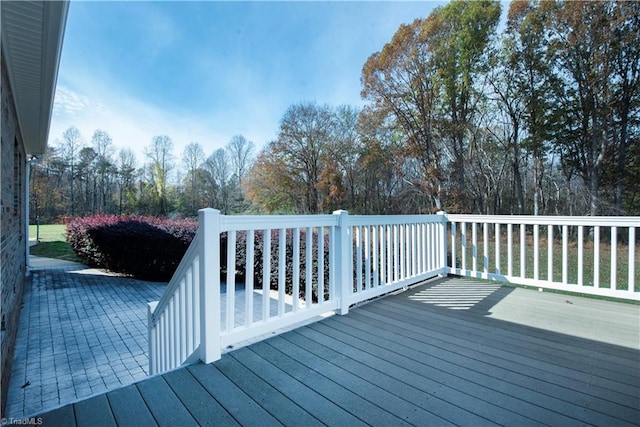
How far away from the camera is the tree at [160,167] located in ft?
69.8

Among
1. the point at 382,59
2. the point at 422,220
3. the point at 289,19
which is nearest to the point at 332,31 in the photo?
the point at 289,19

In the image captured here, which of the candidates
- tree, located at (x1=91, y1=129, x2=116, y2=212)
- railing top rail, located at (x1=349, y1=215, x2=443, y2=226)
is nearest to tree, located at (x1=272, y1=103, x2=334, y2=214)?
tree, located at (x1=91, y1=129, x2=116, y2=212)

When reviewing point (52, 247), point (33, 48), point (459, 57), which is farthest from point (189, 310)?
point (52, 247)

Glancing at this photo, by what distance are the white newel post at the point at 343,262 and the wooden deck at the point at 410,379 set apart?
0.17 m

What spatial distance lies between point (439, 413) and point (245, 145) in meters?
21.9

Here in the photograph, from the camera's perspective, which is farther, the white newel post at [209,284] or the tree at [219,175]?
the tree at [219,175]

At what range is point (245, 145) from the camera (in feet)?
71.2

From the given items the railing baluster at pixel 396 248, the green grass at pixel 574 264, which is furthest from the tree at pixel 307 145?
the railing baluster at pixel 396 248

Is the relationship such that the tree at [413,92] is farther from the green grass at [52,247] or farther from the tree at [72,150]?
the tree at [72,150]

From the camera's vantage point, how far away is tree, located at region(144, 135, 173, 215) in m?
21.3

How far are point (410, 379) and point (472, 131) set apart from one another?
12644mm

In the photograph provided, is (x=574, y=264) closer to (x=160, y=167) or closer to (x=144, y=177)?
(x=160, y=167)

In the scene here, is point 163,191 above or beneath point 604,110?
beneath

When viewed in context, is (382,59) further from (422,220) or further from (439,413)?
(439,413)
